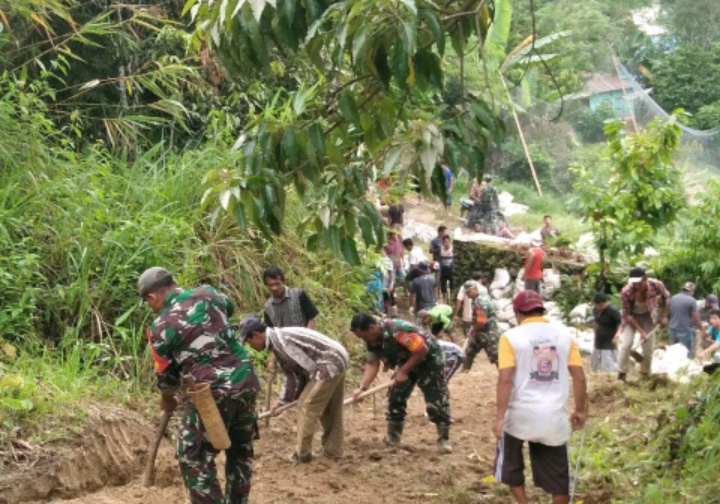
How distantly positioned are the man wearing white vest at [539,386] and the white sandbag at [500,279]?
15405 millimetres

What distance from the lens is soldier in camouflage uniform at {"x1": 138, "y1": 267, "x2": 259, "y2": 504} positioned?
21.4 ft

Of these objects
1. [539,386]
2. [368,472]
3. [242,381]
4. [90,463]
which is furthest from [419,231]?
[242,381]

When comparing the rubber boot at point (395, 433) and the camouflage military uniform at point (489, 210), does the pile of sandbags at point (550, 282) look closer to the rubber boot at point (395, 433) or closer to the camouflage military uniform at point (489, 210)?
the camouflage military uniform at point (489, 210)

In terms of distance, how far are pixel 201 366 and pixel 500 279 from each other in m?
16.4

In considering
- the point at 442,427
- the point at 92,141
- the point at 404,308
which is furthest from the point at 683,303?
the point at 92,141

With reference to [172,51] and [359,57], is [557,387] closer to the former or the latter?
[359,57]

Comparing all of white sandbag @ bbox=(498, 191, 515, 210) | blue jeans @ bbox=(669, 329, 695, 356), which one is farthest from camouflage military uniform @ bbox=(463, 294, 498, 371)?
white sandbag @ bbox=(498, 191, 515, 210)

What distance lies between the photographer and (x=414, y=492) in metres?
8.73

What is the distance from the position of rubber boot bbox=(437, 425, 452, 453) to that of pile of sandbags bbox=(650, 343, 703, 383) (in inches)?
123

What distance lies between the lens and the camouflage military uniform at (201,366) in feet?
21.3

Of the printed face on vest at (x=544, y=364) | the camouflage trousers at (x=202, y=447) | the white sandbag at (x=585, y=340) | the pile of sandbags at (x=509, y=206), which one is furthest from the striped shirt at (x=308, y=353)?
the pile of sandbags at (x=509, y=206)

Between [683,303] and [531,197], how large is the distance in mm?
16738

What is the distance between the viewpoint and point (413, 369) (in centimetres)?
1016

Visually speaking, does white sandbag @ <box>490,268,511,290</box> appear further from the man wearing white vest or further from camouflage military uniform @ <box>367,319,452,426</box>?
the man wearing white vest
